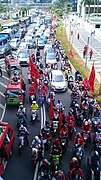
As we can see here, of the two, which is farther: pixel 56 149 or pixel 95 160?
pixel 56 149

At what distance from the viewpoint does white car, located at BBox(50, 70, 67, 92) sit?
966 inches

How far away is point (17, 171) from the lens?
1343 centimetres

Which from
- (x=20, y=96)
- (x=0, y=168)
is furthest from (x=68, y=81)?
(x=0, y=168)

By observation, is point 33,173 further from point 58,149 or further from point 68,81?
point 68,81

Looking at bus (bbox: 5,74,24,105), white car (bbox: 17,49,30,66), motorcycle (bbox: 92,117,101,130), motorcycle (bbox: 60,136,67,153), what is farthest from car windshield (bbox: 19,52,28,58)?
motorcycle (bbox: 60,136,67,153)

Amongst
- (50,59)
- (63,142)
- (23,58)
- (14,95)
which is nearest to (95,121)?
(63,142)

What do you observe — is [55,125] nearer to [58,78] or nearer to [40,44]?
[58,78]

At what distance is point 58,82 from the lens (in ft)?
82.2

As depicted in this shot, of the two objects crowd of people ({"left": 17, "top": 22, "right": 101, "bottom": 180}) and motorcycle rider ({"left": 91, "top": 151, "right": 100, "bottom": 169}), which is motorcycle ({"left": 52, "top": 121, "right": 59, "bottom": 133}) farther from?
motorcycle rider ({"left": 91, "top": 151, "right": 100, "bottom": 169})

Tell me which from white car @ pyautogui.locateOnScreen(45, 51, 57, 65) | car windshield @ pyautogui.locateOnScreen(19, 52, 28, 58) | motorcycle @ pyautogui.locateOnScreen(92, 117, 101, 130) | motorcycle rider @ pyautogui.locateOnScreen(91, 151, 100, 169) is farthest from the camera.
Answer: car windshield @ pyautogui.locateOnScreen(19, 52, 28, 58)

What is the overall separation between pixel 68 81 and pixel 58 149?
42.8 ft

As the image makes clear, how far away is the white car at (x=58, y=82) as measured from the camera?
2455 cm

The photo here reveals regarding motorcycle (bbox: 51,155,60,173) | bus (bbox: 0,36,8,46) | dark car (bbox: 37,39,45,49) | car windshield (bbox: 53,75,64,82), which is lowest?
dark car (bbox: 37,39,45,49)

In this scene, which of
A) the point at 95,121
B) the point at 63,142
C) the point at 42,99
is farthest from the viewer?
the point at 42,99
